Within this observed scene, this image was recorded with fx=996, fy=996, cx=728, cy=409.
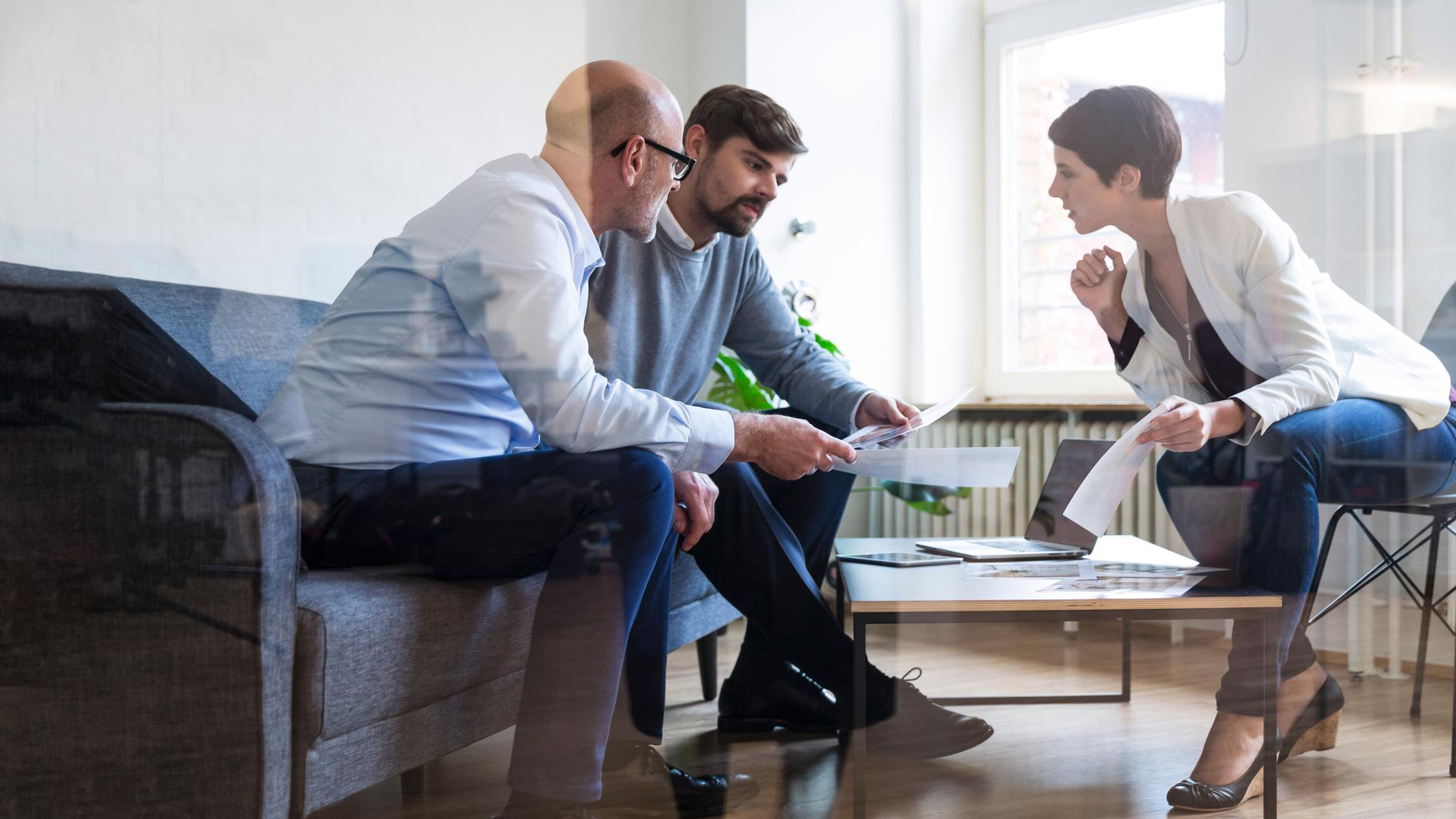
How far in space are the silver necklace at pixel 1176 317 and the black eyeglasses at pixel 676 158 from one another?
0.45 m

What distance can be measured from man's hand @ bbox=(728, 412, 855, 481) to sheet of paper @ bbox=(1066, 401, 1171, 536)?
24 centimetres

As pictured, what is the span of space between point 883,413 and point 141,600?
0.77 meters

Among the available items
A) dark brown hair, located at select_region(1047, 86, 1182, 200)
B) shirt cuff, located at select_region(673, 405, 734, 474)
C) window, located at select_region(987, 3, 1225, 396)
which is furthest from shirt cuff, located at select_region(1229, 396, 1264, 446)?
shirt cuff, located at select_region(673, 405, 734, 474)

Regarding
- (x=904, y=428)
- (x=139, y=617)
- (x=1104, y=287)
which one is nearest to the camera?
(x=139, y=617)

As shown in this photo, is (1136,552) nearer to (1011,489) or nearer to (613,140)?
(1011,489)

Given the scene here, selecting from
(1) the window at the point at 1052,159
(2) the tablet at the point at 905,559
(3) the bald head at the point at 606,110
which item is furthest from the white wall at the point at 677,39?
(2) the tablet at the point at 905,559

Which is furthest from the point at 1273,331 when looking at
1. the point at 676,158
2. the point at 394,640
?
the point at 394,640

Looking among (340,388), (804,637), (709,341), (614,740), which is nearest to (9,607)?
(340,388)

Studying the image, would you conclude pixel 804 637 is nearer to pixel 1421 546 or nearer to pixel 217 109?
pixel 1421 546

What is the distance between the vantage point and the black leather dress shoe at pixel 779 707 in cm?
116

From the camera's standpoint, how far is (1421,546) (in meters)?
0.93

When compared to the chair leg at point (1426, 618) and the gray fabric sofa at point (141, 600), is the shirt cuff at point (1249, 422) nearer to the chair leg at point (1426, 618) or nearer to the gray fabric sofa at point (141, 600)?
the chair leg at point (1426, 618)

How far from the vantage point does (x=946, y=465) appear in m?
1.03

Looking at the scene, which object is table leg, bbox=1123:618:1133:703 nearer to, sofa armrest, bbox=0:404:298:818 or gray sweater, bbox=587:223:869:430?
gray sweater, bbox=587:223:869:430
